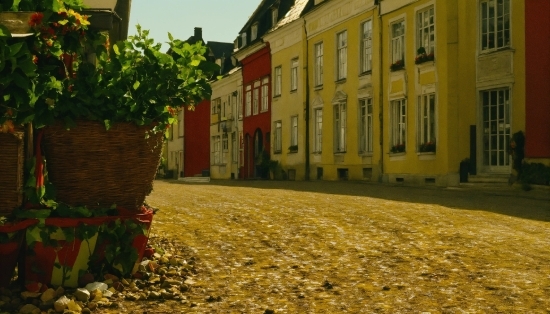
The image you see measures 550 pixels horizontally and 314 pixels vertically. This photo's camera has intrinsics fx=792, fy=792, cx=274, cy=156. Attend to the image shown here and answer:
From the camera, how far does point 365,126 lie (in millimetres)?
25500

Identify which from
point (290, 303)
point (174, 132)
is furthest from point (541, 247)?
point (174, 132)

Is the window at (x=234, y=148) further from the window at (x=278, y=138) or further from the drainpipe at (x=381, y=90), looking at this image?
the drainpipe at (x=381, y=90)

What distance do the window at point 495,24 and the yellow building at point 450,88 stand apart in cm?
2

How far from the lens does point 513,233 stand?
8844 mm

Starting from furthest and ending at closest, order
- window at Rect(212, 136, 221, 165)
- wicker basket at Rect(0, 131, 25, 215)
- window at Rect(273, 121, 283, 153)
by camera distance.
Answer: window at Rect(212, 136, 221, 165) → window at Rect(273, 121, 283, 153) → wicker basket at Rect(0, 131, 25, 215)

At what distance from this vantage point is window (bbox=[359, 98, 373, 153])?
25.2m

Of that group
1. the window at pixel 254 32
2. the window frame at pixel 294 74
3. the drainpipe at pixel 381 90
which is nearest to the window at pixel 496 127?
the drainpipe at pixel 381 90

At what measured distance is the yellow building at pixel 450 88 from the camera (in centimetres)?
1883

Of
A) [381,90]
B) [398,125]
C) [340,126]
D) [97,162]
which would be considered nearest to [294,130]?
[340,126]

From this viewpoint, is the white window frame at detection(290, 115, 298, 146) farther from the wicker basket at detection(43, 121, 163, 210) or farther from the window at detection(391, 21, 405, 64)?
the wicker basket at detection(43, 121, 163, 210)

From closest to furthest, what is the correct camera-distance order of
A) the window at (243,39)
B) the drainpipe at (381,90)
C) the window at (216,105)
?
the drainpipe at (381,90) < the window at (243,39) < the window at (216,105)

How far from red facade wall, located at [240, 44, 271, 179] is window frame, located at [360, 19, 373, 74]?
10131 millimetres

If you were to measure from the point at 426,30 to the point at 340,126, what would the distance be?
6.53 m

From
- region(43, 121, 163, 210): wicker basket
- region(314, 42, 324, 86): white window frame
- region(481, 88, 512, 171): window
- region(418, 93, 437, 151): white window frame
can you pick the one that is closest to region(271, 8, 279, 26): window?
region(314, 42, 324, 86): white window frame
